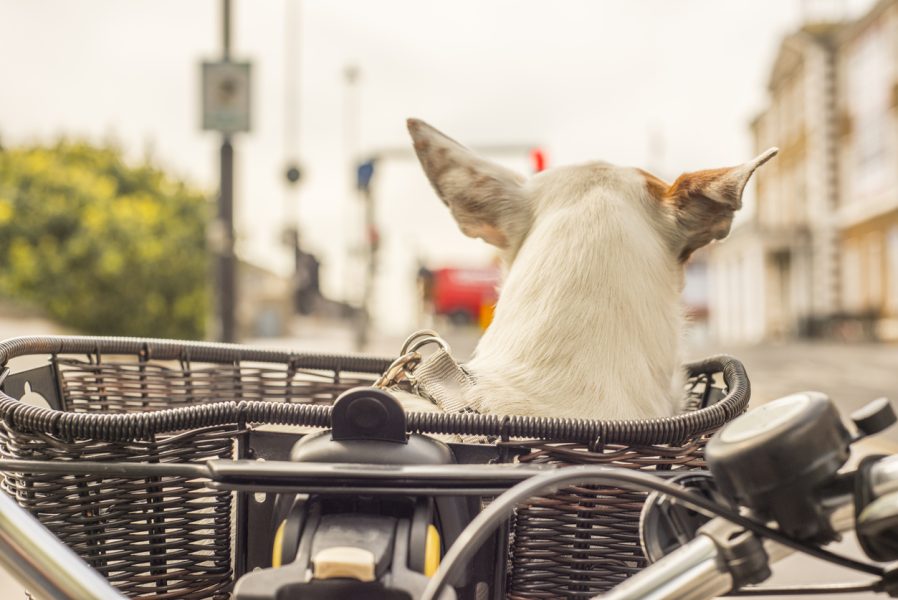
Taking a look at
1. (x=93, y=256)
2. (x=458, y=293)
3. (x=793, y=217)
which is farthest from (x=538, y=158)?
(x=793, y=217)

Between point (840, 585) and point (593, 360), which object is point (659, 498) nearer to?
point (840, 585)

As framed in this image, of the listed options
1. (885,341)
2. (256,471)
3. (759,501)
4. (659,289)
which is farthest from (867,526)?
(885,341)

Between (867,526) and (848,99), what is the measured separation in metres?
36.5

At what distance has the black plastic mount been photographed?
113cm

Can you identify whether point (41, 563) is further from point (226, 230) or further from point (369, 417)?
point (226, 230)

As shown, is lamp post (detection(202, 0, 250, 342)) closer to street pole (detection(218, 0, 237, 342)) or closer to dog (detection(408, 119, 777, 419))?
street pole (detection(218, 0, 237, 342))

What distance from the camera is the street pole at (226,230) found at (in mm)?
10390

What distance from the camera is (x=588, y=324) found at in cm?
167

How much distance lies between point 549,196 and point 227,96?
330 inches

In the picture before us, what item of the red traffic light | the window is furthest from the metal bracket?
the window

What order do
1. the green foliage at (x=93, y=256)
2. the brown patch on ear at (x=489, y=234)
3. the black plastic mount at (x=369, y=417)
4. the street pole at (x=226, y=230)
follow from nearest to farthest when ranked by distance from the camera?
the black plastic mount at (x=369, y=417) → the brown patch on ear at (x=489, y=234) → the street pole at (x=226, y=230) → the green foliage at (x=93, y=256)

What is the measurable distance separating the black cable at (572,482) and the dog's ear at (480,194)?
1066 millimetres

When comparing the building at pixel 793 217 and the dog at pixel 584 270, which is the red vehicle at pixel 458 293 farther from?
the dog at pixel 584 270

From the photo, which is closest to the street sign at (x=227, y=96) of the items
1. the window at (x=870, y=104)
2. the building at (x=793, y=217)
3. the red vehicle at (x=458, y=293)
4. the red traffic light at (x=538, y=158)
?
the red traffic light at (x=538, y=158)
